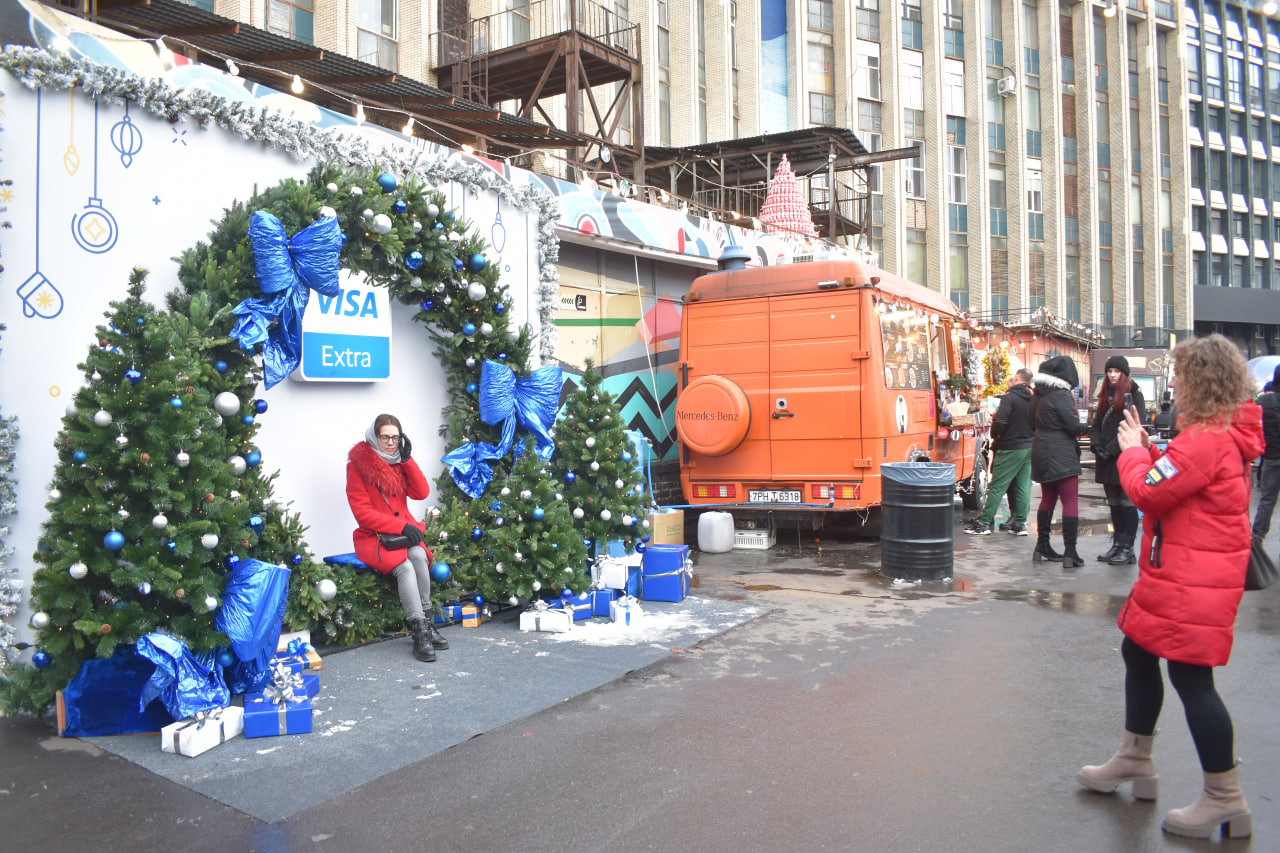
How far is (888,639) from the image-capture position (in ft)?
21.2

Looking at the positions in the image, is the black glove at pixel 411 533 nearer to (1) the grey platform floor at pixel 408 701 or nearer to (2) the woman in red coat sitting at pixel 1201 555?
(1) the grey platform floor at pixel 408 701

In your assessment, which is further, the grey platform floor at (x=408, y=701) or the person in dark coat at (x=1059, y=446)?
the person in dark coat at (x=1059, y=446)

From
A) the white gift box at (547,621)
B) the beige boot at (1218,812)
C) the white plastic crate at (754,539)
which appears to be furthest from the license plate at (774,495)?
the beige boot at (1218,812)

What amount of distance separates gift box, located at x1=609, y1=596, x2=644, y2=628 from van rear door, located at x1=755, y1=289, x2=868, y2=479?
3.80 meters

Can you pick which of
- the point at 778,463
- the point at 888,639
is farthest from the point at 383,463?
the point at 778,463

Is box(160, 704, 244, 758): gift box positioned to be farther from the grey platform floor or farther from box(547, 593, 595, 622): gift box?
box(547, 593, 595, 622): gift box

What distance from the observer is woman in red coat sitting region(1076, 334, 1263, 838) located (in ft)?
11.2

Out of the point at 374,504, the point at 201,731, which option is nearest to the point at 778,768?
the point at 201,731

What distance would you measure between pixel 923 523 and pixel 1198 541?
5081mm

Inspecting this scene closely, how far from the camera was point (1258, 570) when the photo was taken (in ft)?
12.0

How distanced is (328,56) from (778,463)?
7.08 meters

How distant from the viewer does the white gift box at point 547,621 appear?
6.68 meters

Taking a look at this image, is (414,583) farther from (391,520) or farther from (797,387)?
(797,387)

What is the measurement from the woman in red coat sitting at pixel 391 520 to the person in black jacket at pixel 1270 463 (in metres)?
8.06
